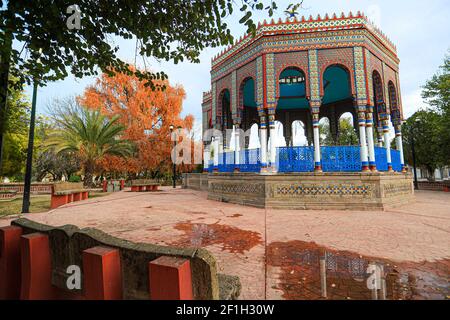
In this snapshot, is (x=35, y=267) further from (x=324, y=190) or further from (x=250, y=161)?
(x=250, y=161)

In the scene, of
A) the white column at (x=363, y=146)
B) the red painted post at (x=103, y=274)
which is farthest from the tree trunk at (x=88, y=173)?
the white column at (x=363, y=146)

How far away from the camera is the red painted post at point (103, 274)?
3.64 ft

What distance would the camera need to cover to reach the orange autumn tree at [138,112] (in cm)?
1962

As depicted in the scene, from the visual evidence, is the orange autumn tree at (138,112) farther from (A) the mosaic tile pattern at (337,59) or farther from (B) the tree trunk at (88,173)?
(A) the mosaic tile pattern at (337,59)

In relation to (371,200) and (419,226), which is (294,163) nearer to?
(371,200)

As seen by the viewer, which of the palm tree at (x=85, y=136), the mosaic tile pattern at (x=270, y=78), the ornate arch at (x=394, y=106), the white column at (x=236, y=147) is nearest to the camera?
the mosaic tile pattern at (x=270, y=78)

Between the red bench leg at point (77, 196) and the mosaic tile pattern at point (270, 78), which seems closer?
the mosaic tile pattern at point (270, 78)

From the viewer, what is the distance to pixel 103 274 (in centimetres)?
110

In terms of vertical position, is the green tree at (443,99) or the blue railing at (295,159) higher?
the green tree at (443,99)

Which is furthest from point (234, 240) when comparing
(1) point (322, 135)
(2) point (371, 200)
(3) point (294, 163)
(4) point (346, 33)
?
(1) point (322, 135)

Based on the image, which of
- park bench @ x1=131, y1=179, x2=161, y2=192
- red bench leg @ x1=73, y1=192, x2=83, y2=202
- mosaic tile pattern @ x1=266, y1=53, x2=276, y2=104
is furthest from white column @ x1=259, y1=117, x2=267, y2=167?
park bench @ x1=131, y1=179, x2=161, y2=192

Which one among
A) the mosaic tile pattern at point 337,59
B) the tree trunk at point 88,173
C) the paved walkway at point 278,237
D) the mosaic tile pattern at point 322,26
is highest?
the mosaic tile pattern at point 322,26

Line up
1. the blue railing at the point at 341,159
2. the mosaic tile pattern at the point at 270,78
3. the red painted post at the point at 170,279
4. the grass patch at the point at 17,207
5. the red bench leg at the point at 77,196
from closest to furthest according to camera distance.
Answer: the red painted post at the point at 170,279, the grass patch at the point at 17,207, the blue railing at the point at 341,159, the mosaic tile pattern at the point at 270,78, the red bench leg at the point at 77,196
